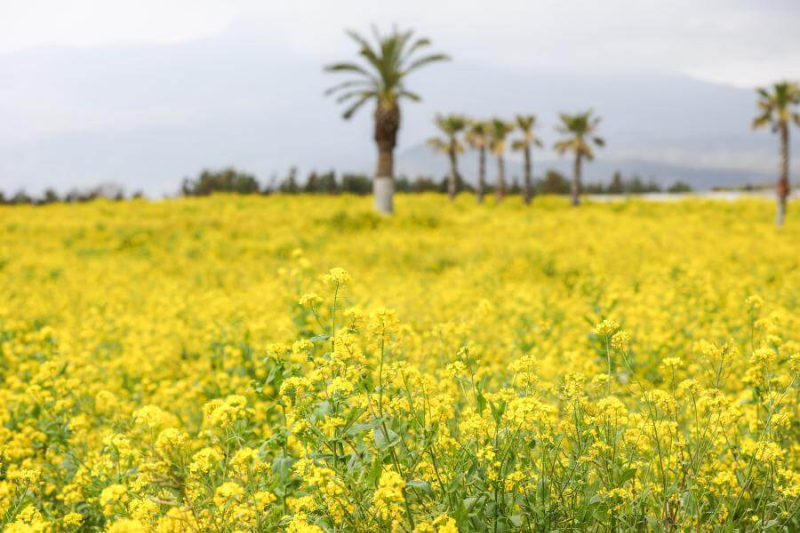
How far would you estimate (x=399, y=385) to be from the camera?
2994mm

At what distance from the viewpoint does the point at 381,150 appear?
27531 mm

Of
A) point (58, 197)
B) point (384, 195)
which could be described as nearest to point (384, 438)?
point (384, 195)

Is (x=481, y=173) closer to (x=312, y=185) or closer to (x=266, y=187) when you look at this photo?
(x=312, y=185)

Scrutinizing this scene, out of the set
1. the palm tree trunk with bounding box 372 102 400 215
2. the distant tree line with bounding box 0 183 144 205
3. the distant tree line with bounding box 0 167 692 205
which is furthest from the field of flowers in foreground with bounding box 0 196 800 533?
the distant tree line with bounding box 0 167 692 205

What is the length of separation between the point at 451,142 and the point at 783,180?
2040cm

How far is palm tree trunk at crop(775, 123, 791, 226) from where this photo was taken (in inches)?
1096

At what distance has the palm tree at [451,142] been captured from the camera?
4156 cm

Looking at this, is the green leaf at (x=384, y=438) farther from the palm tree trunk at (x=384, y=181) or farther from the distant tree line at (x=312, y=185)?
the distant tree line at (x=312, y=185)

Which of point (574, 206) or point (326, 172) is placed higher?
point (326, 172)

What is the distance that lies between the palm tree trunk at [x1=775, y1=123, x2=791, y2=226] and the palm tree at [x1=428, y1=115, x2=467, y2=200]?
61.4 feet

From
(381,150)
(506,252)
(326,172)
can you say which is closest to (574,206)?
(381,150)

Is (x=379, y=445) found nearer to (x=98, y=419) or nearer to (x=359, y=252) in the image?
(x=98, y=419)

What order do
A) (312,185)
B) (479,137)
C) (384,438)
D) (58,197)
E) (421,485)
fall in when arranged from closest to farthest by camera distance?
(421,485) → (384,438) → (58,197) → (479,137) → (312,185)

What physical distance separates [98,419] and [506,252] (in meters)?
13.4
